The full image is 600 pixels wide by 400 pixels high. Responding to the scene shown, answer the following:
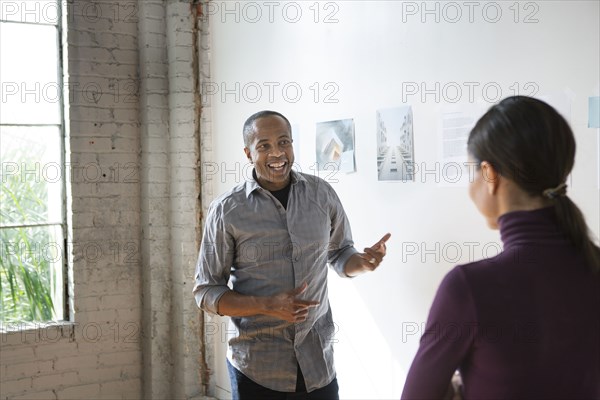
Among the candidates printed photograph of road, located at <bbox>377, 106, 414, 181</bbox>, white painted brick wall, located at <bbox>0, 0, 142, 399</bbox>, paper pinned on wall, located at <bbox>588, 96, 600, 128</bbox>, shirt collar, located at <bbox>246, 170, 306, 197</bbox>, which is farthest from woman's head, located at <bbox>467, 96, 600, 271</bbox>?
white painted brick wall, located at <bbox>0, 0, 142, 399</bbox>

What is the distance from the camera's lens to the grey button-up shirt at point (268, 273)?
275 centimetres

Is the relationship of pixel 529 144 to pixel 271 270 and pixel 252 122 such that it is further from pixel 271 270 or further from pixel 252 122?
pixel 252 122

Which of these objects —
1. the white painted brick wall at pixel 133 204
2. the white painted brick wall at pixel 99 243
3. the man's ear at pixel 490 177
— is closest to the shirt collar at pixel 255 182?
the man's ear at pixel 490 177

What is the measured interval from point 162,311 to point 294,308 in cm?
232

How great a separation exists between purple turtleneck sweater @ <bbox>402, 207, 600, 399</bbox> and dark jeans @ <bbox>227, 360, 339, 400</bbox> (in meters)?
1.45

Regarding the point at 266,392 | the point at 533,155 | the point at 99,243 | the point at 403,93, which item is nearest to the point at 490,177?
the point at 533,155

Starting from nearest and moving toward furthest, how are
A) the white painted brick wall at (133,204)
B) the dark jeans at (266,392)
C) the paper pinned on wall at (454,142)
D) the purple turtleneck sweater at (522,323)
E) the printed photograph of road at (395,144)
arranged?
1. the purple turtleneck sweater at (522,323)
2. the dark jeans at (266,392)
3. the paper pinned on wall at (454,142)
4. the printed photograph of road at (395,144)
5. the white painted brick wall at (133,204)

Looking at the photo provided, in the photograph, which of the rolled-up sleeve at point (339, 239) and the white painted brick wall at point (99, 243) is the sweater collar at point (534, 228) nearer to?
the rolled-up sleeve at point (339, 239)

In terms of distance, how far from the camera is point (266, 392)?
8.96ft

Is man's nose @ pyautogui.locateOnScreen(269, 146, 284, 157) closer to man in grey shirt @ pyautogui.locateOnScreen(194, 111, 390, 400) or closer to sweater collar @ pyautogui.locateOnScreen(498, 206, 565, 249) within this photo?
man in grey shirt @ pyautogui.locateOnScreen(194, 111, 390, 400)

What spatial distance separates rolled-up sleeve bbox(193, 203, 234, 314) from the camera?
2.77 meters

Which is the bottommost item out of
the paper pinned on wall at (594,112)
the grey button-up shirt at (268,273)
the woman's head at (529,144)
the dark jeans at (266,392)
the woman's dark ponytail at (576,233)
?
the dark jeans at (266,392)

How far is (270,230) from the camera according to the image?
2771 mm

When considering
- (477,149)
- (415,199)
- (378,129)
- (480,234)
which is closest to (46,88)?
(378,129)
